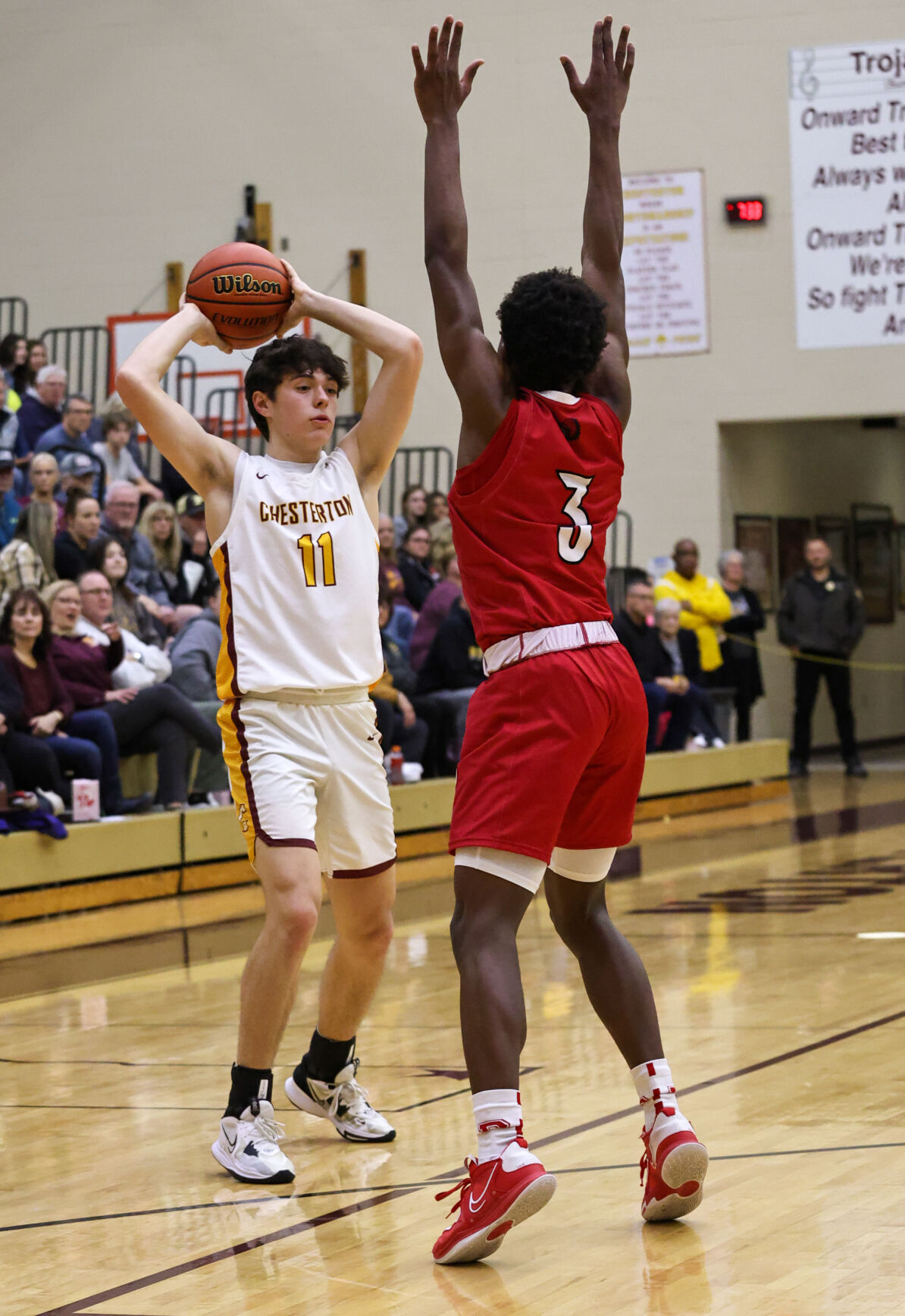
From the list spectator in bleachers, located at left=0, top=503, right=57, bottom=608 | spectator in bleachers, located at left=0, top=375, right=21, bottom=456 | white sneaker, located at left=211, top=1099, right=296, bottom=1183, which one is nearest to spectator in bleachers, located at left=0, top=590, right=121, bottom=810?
spectator in bleachers, located at left=0, top=503, right=57, bottom=608

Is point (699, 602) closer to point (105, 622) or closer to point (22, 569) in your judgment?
point (105, 622)

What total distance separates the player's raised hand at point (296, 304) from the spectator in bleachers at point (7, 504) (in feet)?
20.8

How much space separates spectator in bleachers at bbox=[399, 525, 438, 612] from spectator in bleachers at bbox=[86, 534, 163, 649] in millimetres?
2839

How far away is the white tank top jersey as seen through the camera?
3.99 m

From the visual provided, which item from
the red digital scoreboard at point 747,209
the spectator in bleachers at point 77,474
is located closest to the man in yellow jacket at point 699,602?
the red digital scoreboard at point 747,209

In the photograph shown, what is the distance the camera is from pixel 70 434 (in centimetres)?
1185

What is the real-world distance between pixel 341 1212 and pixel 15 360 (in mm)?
10308

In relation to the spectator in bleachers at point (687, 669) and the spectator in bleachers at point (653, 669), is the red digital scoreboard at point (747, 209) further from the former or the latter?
the spectator in bleachers at point (653, 669)

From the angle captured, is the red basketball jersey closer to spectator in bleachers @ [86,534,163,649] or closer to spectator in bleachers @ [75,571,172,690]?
spectator in bleachers @ [75,571,172,690]

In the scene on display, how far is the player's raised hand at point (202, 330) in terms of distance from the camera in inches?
166

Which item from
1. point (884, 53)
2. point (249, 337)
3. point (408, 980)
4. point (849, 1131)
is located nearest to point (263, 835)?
point (249, 337)

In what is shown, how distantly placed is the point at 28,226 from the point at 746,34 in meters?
6.52

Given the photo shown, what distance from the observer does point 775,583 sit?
16.9 metres

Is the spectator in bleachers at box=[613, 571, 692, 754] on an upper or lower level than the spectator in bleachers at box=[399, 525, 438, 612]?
lower
